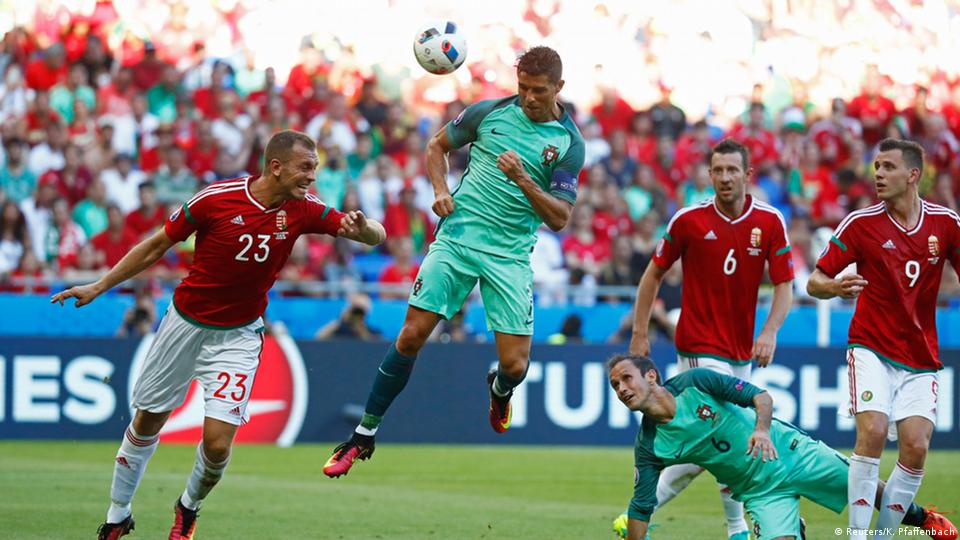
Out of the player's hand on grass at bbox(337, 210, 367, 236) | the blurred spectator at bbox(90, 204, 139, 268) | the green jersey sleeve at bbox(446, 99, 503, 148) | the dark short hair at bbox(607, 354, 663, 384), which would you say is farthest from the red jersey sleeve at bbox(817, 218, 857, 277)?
the blurred spectator at bbox(90, 204, 139, 268)

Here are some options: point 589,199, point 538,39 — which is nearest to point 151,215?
point 589,199

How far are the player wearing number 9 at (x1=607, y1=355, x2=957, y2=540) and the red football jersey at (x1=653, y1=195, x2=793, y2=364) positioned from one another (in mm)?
1345

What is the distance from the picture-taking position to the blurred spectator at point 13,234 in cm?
1730

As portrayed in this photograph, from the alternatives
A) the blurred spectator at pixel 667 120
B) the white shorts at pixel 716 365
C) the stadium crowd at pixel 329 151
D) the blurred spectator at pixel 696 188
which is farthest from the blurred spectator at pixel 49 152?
the white shorts at pixel 716 365

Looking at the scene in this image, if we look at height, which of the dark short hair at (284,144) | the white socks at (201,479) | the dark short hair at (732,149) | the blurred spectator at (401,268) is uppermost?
the dark short hair at (732,149)

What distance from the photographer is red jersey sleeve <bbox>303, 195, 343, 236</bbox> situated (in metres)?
9.38

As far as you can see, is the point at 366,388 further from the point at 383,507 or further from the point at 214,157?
the point at 383,507

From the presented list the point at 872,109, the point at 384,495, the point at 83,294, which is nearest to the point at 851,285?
the point at 83,294

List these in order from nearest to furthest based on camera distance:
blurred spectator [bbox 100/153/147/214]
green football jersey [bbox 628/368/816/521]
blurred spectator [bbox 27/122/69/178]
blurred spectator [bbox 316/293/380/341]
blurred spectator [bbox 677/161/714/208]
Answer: green football jersey [bbox 628/368/816/521], blurred spectator [bbox 316/293/380/341], blurred spectator [bbox 100/153/147/214], blurred spectator [bbox 27/122/69/178], blurred spectator [bbox 677/161/714/208]

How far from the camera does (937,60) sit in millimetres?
24953

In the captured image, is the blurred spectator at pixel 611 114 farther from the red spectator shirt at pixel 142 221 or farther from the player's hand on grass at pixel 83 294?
the player's hand on grass at pixel 83 294

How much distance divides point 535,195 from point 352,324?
8.12 meters

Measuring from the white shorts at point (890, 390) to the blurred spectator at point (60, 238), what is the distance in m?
10.9

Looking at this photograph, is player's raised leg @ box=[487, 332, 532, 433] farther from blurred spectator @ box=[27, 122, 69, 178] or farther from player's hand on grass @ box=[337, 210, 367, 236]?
blurred spectator @ box=[27, 122, 69, 178]
